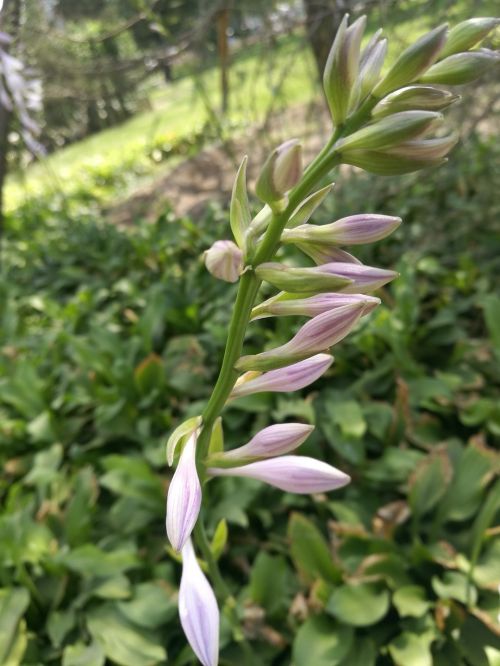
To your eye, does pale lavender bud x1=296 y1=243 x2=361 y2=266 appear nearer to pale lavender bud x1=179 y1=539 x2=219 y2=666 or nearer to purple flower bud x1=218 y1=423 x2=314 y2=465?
purple flower bud x1=218 y1=423 x2=314 y2=465

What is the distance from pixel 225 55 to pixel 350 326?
15.4 ft

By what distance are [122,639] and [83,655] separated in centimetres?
14

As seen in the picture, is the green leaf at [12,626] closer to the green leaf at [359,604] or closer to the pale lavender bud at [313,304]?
the green leaf at [359,604]

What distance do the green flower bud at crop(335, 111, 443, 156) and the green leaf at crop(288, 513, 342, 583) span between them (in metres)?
1.65

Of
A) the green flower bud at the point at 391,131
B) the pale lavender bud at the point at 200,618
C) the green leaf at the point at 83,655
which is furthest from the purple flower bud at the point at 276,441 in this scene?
the green leaf at the point at 83,655

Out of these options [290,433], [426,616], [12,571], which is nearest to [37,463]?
[12,571]

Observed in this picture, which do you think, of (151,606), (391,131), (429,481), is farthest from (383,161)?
(151,606)

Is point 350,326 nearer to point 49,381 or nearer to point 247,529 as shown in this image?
point 247,529

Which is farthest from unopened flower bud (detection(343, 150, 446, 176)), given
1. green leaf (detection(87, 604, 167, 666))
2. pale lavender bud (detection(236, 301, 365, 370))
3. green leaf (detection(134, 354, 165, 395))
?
green leaf (detection(134, 354, 165, 395))

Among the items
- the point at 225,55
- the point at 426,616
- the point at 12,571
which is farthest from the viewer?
the point at 225,55

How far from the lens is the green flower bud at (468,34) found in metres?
0.91

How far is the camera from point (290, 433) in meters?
1.07

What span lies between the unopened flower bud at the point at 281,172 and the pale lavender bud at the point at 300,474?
457mm

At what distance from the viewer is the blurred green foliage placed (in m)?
2.13
